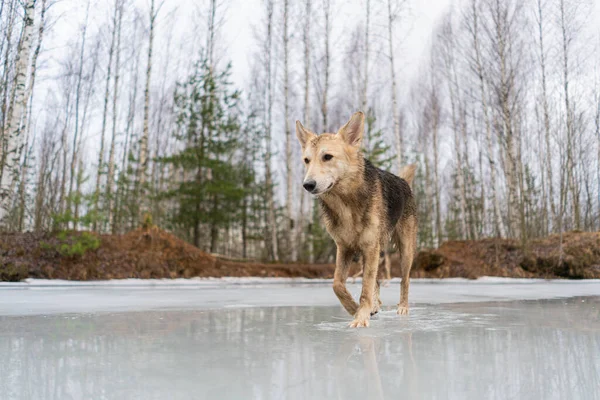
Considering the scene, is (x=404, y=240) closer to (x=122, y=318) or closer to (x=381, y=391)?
(x=122, y=318)

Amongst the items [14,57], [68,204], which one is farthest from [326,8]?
[68,204]

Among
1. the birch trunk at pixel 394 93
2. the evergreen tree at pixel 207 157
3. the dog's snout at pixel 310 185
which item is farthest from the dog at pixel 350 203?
the birch trunk at pixel 394 93

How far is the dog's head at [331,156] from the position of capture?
312cm

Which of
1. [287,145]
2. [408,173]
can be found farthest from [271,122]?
[408,173]

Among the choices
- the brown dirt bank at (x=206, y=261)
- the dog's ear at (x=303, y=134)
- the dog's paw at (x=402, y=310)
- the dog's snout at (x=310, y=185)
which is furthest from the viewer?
the brown dirt bank at (x=206, y=261)

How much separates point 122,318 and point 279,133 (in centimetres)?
2650

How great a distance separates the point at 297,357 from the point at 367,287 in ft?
4.93

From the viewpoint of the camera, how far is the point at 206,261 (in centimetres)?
1212

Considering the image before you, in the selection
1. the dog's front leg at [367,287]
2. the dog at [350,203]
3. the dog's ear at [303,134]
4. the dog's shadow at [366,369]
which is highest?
the dog's ear at [303,134]

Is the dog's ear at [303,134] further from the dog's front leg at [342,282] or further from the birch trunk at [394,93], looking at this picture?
the birch trunk at [394,93]

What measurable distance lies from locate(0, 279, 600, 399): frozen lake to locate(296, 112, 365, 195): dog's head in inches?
44.0

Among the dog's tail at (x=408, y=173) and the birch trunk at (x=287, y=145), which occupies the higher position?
the birch trunk at (x=287, y=145)

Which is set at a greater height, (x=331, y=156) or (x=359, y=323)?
(x=331, y=156)

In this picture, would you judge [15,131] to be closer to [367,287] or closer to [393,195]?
[393,195]
